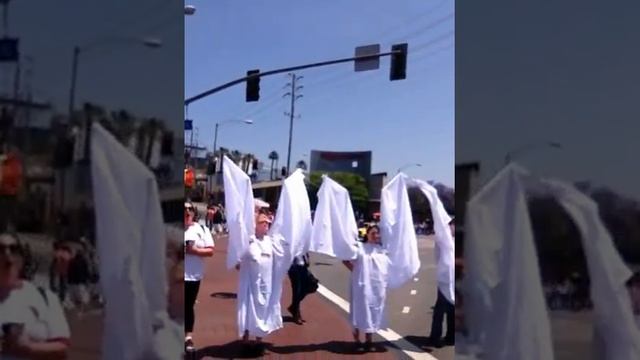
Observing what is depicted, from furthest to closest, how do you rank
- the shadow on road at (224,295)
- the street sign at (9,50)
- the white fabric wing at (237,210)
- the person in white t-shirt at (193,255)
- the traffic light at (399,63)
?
1. the shadow on road at (224,295)
2. the white fabric wing at (237,210)
3. the person in white t-shirt at (193,255)
4. the traffic light at (399,63)
5. the street sign at (9,50)

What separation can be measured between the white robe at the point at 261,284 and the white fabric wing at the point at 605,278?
1927 millimetres

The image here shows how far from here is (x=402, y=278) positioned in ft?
13.3

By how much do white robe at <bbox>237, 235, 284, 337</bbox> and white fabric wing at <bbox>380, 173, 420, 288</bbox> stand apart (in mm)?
614

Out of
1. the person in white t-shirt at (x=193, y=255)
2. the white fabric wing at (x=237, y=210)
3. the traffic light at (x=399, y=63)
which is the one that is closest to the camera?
the traffic light at (x=399, y=63)

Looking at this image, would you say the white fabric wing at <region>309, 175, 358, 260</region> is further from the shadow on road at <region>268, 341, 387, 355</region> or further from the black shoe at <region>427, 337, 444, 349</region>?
the black shoe at <region>427, 337, 444, 349</region>

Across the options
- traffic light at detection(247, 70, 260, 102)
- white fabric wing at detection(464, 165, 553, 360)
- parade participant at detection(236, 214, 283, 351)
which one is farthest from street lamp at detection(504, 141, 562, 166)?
parade participant at detection(236, 214, 283, 351)

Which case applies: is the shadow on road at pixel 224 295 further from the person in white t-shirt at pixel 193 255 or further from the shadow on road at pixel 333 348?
the shadow on road at pixel 333 348

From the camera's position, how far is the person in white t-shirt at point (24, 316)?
237cm

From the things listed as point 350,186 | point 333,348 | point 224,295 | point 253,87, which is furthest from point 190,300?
point 253,87

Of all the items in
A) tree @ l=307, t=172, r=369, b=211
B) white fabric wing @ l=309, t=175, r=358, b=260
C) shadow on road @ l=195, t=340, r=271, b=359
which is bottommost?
shadow on road @ l=195, t=340, r=271, b=359

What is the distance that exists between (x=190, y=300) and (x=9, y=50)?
5.47 feet

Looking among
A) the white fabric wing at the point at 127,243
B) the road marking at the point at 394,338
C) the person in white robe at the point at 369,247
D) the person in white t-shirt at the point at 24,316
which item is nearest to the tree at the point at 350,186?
the person in white robe at the point at 369,247

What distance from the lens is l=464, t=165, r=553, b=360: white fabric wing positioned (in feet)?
7.89

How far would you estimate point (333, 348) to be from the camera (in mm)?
3641
